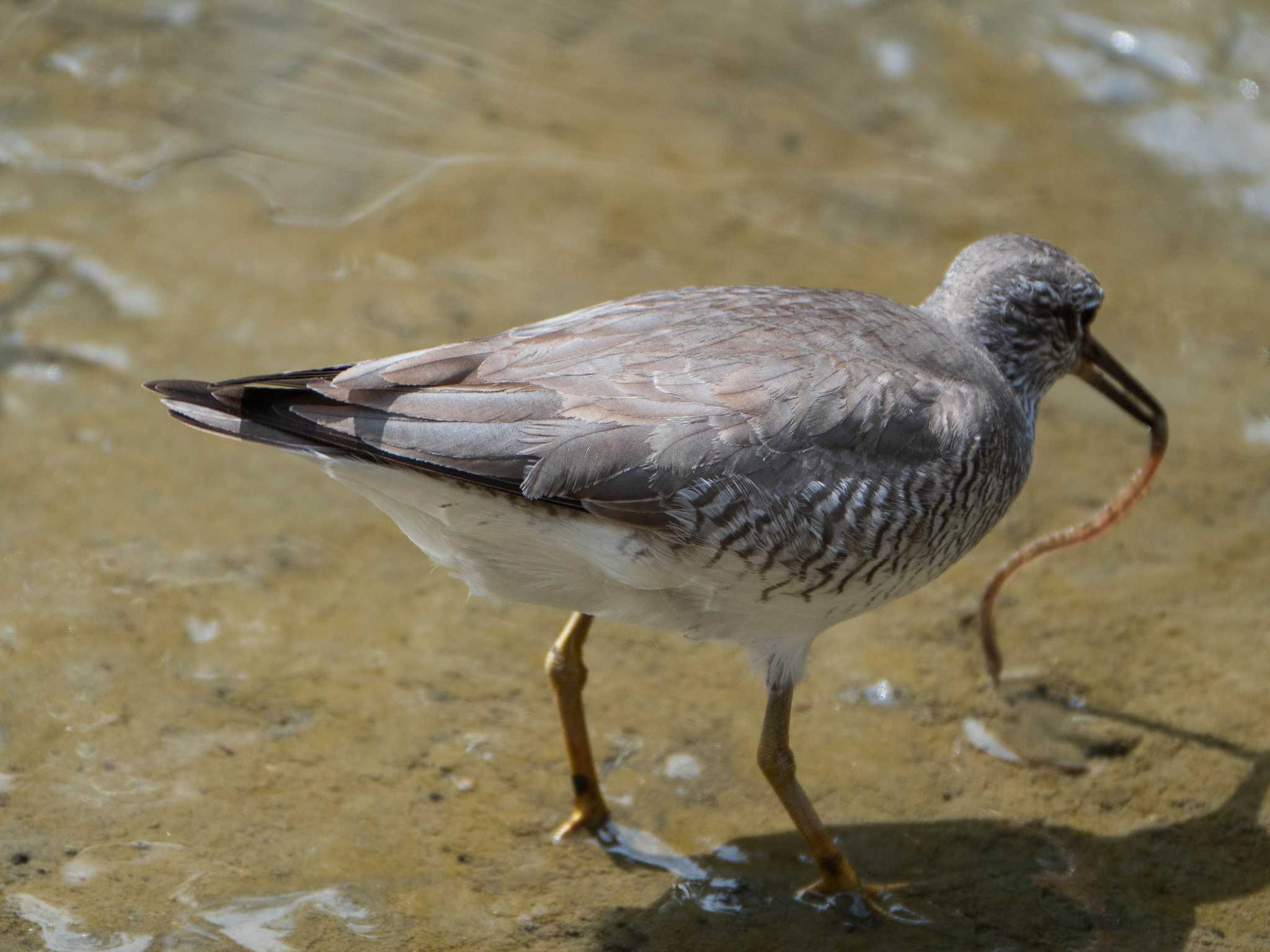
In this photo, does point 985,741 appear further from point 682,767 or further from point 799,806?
point 682,767

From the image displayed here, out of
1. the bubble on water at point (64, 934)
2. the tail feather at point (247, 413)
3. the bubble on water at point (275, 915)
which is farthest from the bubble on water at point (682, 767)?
the bubble on water at point (64, 934)

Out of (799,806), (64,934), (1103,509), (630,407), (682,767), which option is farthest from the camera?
(1103,509)

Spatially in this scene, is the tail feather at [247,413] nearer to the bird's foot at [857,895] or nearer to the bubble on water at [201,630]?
the bubble on water at [201,630]

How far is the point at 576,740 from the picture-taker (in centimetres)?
477

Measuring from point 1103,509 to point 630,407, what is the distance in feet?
7.55

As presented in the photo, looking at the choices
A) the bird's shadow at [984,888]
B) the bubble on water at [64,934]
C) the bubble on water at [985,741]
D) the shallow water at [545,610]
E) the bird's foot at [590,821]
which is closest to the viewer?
the bubble on water at [64,934]

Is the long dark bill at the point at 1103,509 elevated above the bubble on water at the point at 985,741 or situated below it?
above

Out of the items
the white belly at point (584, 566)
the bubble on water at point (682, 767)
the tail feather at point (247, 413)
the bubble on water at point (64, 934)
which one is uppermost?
the tail feather at point (247, 413)

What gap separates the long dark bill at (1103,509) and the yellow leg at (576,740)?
161 centimetres

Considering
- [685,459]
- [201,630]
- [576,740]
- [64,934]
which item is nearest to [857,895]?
[576,740]

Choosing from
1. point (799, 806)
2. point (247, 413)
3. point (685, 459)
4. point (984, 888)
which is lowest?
point (984, 888)

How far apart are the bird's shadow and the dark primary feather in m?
1.34

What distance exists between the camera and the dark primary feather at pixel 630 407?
4070 millimetres

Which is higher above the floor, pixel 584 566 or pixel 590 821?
pixel 584 566
